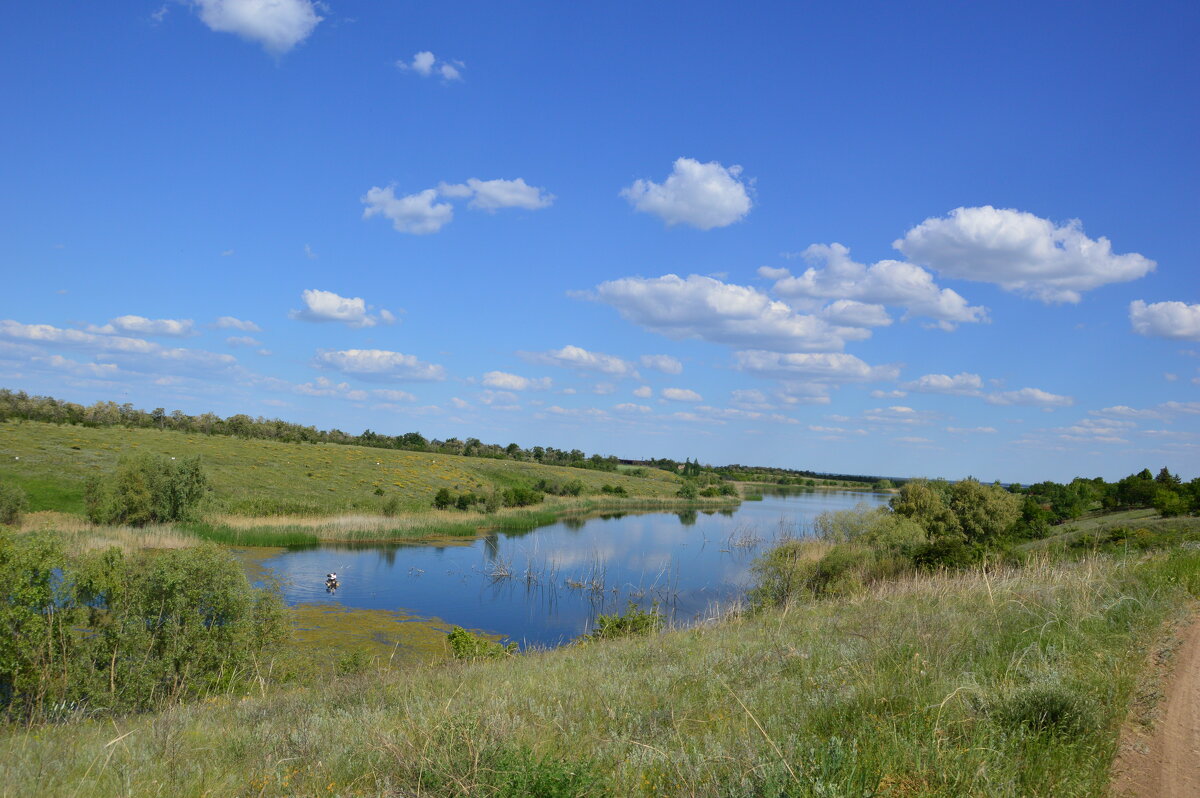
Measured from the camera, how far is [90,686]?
1080 cm

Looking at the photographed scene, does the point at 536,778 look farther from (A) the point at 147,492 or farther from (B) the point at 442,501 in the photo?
(B) the point at 442,501

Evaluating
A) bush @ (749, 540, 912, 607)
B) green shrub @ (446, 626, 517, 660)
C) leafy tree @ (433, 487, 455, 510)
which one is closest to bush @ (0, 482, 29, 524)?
green shrub @ (446, 626, 517, 660)

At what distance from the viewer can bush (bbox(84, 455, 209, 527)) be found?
3064 centimetres

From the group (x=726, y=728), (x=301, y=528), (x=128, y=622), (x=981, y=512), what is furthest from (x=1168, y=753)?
(x=301, y=528)

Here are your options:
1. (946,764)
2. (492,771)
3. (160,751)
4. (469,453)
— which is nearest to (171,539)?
(160,751)

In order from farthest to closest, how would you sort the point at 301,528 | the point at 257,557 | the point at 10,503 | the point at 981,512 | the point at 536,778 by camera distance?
1. the point at 301,528
2. the point at 257,557
3. the point at 981,512
4. the point at 10,503
5. the point at 536,778

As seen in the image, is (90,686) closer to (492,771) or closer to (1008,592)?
(492,771)

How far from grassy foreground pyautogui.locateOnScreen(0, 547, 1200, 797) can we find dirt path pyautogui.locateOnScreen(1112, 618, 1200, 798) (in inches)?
5.2

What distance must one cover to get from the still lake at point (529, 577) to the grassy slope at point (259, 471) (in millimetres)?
10391

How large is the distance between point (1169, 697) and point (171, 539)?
31.8 metres

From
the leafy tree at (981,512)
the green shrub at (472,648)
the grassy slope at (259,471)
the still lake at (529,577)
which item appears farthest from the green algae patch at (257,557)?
the leafy tree at (981,512)

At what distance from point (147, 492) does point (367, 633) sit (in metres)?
18.5

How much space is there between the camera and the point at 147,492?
31.4m

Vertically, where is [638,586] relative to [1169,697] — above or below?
below
